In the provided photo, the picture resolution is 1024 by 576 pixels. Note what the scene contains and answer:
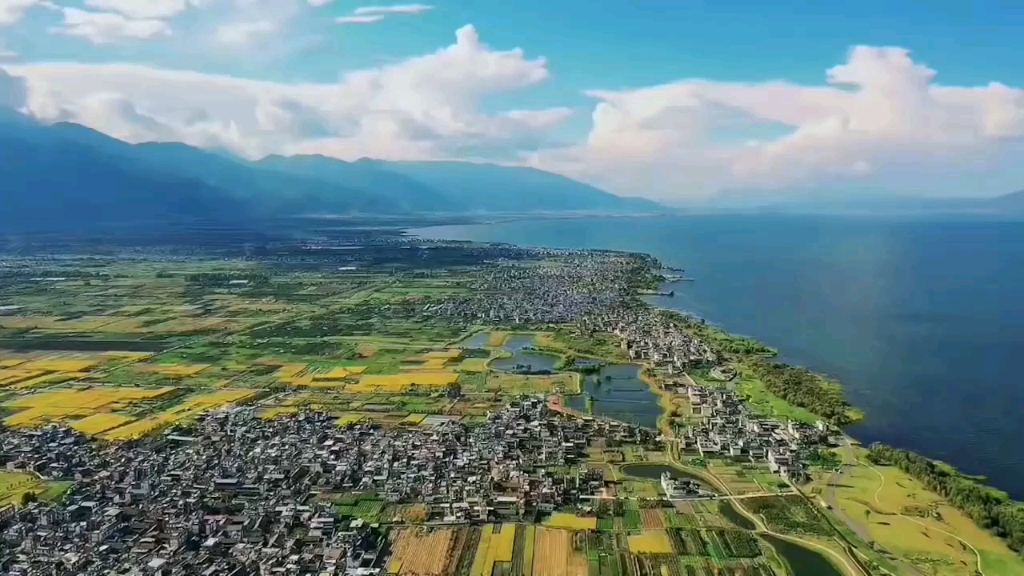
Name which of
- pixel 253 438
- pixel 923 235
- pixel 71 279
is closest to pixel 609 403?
pixel 253 438

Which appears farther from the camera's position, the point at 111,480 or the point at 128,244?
the point at 128,244

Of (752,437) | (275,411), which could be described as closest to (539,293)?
(275,411)

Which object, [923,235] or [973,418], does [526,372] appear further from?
[923,235]

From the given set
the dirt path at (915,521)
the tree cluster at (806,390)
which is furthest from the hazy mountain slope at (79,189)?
the dirt path at (915,521)

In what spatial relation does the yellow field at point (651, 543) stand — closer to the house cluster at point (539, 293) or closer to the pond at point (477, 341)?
the pond at point (477, 341)

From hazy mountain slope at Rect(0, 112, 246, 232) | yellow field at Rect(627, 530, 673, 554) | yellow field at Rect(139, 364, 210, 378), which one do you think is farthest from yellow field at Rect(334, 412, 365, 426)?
hazy mountain slope at Rect(0, 112, 246, 232)

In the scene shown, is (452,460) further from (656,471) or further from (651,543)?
(651,543)
